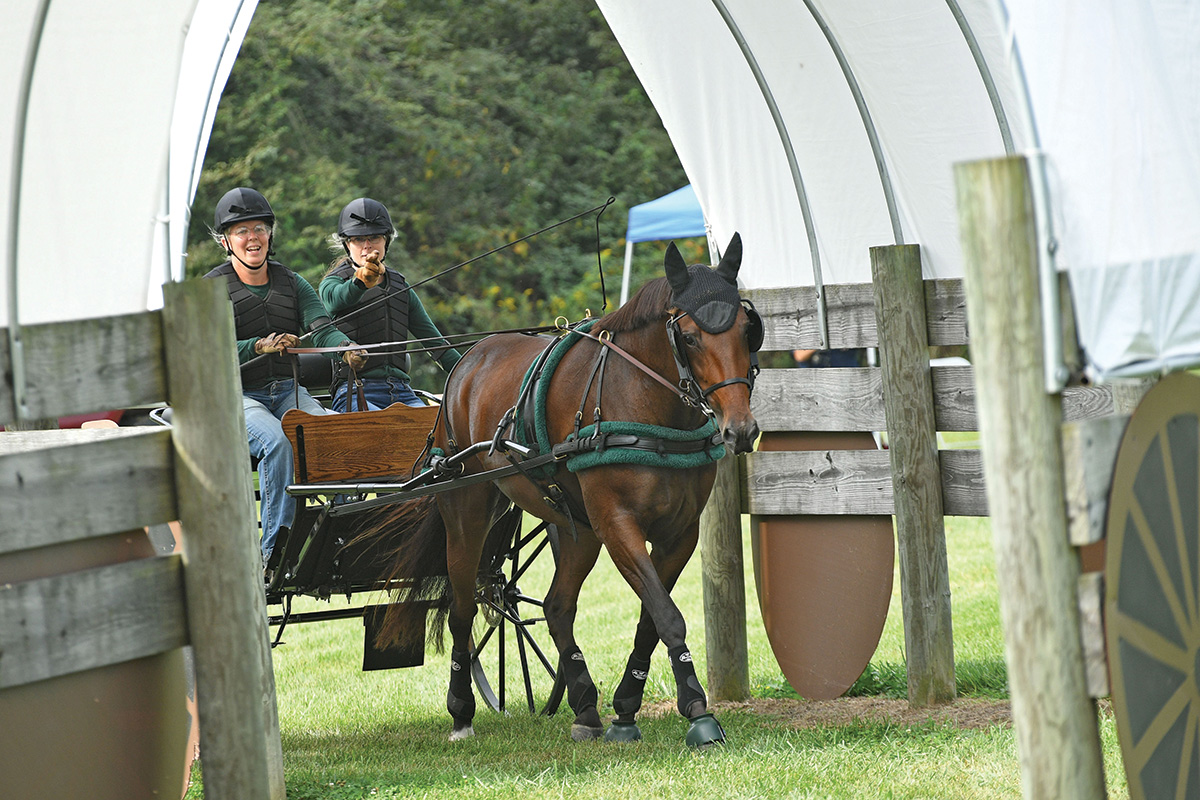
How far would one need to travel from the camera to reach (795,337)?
6.66 metres

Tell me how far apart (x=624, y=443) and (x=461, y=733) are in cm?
196

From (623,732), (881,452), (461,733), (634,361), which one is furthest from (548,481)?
(881,452)

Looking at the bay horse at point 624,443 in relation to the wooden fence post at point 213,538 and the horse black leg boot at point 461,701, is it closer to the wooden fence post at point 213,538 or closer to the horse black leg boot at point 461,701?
the horse black leg boot at point 461,701

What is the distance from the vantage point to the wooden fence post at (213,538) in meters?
3.27

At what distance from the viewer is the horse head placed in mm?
5000

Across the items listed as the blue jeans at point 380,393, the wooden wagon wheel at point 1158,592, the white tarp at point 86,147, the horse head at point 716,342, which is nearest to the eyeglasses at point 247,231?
the blue jeans at point 380,393

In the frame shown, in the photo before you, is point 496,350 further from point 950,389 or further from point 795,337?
point 950,389

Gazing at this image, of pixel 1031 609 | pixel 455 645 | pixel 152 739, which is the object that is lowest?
pixel 455 645

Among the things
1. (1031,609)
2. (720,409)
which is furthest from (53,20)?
(1031,609)

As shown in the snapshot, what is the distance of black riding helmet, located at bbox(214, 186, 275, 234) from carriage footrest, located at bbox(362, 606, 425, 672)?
211 centimetres

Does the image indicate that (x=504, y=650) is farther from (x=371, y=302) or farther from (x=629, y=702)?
(x=371, y=302)

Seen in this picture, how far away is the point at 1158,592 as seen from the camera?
3303mm

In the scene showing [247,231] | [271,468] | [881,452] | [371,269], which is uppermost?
[247,231]

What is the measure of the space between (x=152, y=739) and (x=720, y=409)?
8.28 ft
